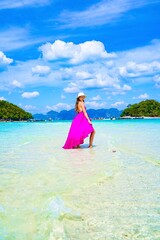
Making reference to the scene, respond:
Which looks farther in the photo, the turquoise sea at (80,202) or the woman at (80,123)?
the woman at (80,123)

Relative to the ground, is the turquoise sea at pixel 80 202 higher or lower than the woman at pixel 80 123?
lower

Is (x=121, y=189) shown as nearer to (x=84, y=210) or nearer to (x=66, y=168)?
(x=84, y=210)

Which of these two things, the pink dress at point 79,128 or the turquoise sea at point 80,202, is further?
the pink dress at point 79,128

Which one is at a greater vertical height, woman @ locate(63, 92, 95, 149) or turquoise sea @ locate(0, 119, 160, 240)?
woman @ locate(63, 92, 95, 149)

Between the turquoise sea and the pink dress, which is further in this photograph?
the pink dress

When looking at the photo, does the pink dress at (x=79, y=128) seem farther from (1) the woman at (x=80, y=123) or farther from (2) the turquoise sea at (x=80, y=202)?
(2) the turquoise sea at (x=80, y=202)

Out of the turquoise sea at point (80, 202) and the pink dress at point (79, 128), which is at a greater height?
the pink dress at point (79, 128)

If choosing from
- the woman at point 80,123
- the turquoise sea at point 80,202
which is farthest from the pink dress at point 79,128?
the turquoise sea at point 80,202

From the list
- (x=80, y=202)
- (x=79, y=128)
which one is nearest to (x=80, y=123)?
(x=79, y=128)

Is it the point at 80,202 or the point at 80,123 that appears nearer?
the point at 80,202

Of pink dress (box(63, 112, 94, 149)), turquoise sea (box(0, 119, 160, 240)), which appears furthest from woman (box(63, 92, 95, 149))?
turquoise sea (box(0, 119, 160, 240))

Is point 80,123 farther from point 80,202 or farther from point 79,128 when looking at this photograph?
point 80,202

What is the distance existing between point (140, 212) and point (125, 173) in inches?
135

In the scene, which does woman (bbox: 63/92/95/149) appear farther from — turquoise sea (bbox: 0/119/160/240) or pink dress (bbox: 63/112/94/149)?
turquoise sea (bbox: 0/119/160/240)
